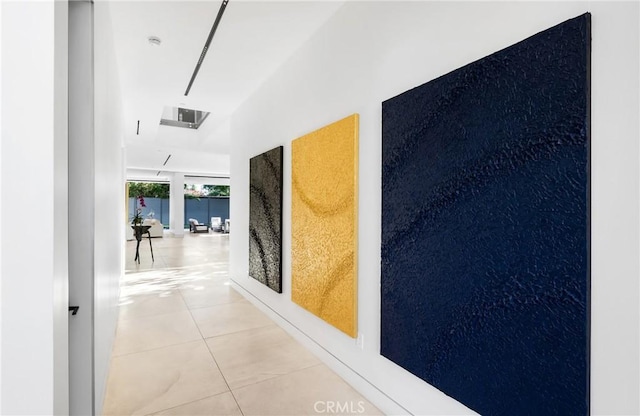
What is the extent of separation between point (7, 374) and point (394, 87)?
2.02 m

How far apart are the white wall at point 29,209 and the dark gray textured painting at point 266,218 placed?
2.44 meters

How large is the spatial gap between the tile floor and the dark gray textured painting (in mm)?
526

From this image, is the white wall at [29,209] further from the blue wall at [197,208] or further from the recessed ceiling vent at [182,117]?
the blue wall at [197,208]

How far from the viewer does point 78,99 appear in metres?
1.52

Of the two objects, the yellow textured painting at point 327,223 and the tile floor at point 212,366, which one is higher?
the yellow textured painting at point 327,223

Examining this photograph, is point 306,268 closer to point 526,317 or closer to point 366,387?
point 366,387

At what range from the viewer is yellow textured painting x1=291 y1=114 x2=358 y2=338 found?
2.25 metres

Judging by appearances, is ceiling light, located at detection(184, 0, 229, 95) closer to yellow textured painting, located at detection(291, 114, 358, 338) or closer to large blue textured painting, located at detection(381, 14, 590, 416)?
yellow textured painting, located at detection(291, 114, 358, 338)

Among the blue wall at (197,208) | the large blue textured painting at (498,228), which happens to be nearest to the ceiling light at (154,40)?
the large blue textured painting at (498,228)

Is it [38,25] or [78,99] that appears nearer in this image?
[38,25]

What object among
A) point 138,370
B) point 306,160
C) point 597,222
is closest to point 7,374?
point 597,222

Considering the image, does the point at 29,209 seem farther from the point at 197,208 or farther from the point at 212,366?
the point at 197,208

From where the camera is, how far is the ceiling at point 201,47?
96.7 inches

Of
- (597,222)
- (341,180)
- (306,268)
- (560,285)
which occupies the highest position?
(341,180)
